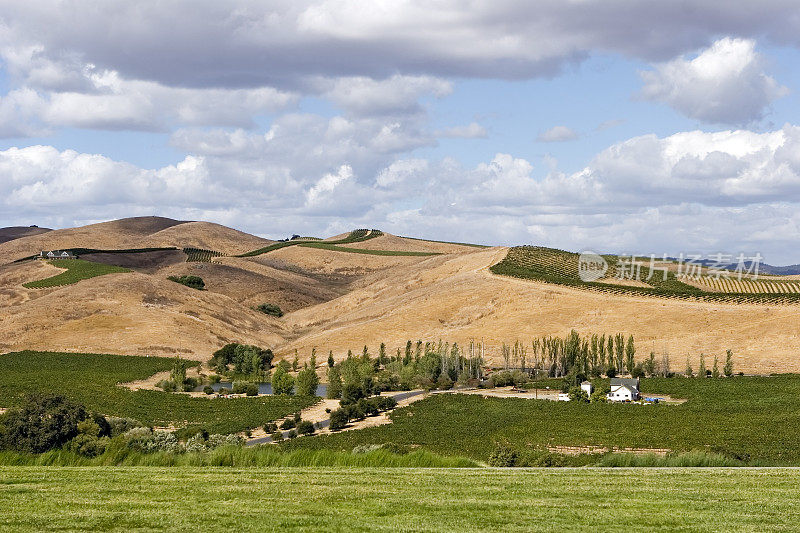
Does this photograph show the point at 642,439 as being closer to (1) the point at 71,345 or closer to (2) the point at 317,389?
(2) the point at 317,389

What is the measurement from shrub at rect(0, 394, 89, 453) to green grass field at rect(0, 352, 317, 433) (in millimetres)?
13763

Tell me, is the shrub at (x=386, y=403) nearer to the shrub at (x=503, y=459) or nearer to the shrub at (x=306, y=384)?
the shrub at (x=306, y=384)

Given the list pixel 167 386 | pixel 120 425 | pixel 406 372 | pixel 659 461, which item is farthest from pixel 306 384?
pixel 659 461

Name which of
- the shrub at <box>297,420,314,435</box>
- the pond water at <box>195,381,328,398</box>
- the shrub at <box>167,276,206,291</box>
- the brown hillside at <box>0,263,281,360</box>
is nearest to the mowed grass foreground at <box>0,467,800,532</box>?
the shrub at <box>297,420,314,435</box>

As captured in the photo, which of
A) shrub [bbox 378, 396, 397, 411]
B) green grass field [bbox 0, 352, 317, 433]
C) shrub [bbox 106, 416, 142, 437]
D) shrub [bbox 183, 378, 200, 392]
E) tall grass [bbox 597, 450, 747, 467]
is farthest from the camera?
shrub [bbox 183, 378, 200, 392]

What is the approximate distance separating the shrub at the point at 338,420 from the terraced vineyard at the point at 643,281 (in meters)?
80.3

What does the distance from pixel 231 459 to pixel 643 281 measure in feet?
474

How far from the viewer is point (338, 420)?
2849 inches

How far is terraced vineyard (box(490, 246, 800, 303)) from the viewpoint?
456 feet

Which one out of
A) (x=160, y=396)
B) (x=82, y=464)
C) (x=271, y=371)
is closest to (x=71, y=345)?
(x=271, y=371)

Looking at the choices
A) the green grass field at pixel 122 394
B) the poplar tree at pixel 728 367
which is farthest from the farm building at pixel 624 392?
the green grass field at pixel 122 394

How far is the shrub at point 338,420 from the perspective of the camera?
71812 millimetres

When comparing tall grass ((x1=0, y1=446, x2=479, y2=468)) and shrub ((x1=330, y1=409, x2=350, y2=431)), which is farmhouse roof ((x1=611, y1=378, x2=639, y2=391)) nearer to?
shrub ((x1=330, y1=409, x2=350, y2=431))

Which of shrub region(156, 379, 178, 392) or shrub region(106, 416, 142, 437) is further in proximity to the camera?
shrub region(156, 379, 178, 392)
